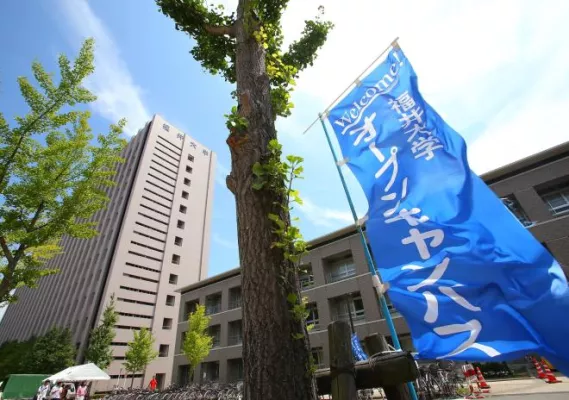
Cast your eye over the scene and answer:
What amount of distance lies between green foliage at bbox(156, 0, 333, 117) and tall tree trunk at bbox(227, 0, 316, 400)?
123 centimetres

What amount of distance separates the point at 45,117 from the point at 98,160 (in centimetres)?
183

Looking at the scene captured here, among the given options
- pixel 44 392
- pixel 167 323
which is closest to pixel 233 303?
pixel 44 392

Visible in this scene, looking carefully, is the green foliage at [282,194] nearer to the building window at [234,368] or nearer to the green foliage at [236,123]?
the green foliage at [236,123]

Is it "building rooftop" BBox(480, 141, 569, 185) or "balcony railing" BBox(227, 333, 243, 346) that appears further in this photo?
"balcony railing" BBox(227, 333, 243, 346)

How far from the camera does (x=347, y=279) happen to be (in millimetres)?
20062

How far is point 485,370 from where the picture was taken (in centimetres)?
1567

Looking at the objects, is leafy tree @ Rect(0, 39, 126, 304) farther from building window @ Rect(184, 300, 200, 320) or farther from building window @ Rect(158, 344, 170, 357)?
building window @ Rect(158, 344, 170, 357)

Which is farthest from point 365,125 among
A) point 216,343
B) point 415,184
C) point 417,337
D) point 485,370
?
point 216,343

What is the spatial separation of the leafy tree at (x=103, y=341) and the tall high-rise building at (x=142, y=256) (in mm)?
2628

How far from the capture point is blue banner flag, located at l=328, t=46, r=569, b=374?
213cm

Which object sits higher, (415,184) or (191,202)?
(191,202)

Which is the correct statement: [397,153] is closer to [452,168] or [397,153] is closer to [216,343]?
[452,168]

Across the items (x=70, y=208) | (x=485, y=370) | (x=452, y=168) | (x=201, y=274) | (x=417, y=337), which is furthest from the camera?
(x=201, y=274)

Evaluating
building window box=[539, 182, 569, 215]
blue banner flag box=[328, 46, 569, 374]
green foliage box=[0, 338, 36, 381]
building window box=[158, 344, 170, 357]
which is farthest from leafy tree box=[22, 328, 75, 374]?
building window box=[539, 182, 569, 215]
